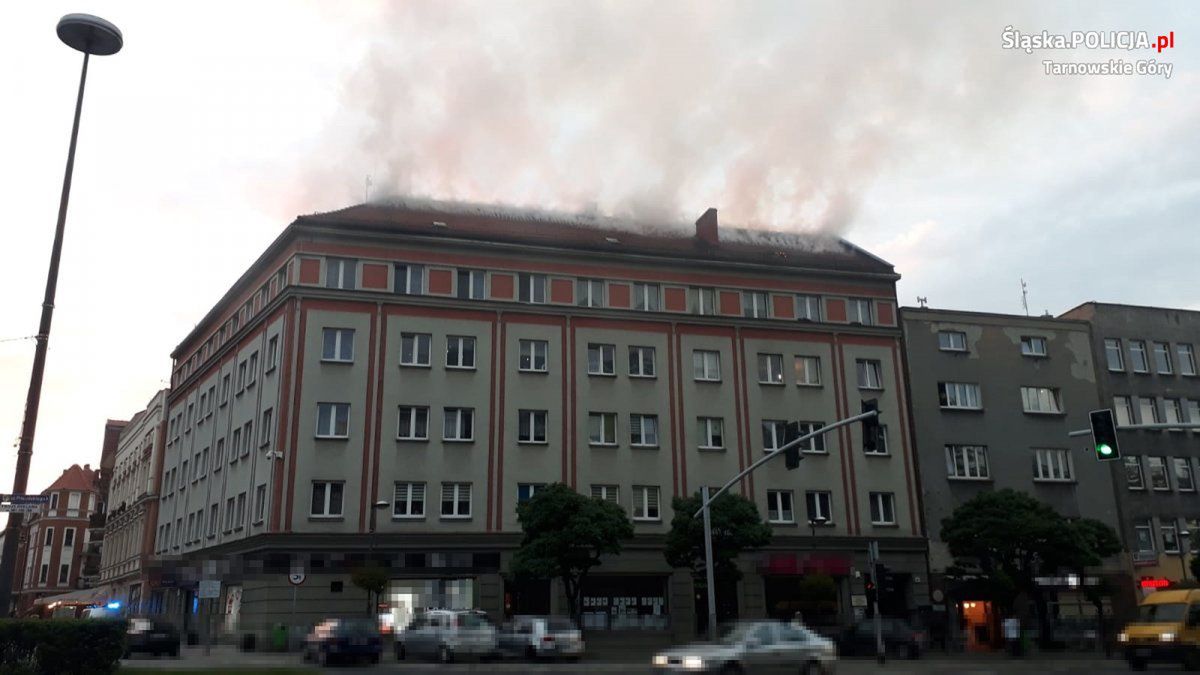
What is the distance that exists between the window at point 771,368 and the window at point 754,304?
2.24m

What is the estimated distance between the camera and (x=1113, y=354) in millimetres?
56031

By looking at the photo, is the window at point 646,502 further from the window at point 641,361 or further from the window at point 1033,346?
the window at point 1033,346

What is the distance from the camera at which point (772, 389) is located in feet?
163

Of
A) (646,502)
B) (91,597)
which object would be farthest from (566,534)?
(91,597)

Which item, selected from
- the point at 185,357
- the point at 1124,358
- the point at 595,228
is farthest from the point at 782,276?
the point at 185,357

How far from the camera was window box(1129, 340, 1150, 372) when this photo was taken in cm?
5641

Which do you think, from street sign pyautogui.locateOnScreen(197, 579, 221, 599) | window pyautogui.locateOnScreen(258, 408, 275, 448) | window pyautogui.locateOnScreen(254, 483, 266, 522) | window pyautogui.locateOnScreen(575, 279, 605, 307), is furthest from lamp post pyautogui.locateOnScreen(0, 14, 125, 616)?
window pyautogui.locateOnScreen(575, 279, 605, 307)

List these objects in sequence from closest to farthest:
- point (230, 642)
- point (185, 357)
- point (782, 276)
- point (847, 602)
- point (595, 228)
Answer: point (230, 642) < point (847, 602) < point (782, 276) < point (595, 228) < point (185, 357)

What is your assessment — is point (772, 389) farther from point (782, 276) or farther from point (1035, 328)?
point (1035, 328)

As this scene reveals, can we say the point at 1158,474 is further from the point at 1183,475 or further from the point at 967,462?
the point at 967,462

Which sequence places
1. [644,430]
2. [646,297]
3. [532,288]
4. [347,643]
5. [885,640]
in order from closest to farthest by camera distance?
[347,643], [885,640], [644,430], [532,288], [646,297]

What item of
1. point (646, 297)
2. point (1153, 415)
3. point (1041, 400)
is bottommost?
point (1153, 415)

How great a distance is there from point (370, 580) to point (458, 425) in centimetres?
840

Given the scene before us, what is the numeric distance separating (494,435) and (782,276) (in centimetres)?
1787
